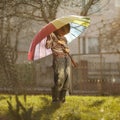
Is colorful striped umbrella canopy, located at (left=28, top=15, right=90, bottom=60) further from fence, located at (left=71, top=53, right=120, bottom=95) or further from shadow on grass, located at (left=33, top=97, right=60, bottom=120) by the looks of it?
fence, located at (left=71, top=53, right=120, bottom=95)

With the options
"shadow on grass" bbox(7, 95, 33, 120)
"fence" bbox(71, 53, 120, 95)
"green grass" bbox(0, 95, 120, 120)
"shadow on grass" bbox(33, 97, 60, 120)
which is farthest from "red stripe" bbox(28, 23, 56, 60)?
"fence" bbox(71, 53, 120, 95)

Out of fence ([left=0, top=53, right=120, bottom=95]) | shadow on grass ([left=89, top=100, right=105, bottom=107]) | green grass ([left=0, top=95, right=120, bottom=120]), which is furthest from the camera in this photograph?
fence ([left=0, top=53, right=120, bottom=95])

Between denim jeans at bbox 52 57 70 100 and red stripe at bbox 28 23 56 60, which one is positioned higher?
red stripe at bbox 28 23 56 60

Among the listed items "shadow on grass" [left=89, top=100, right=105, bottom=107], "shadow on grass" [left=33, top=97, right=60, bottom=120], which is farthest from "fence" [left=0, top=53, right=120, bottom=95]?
"shadow on grass" [left=33, top=97, right=60, bottom=120]

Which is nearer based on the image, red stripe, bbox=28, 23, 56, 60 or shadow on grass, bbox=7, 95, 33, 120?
shadow on grass, bbox=7, 95, 33, 120

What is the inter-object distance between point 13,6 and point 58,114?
2.70 meters

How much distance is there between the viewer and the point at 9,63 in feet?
31.6

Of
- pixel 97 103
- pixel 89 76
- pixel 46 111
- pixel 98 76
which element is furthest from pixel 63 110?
pixel 98 76

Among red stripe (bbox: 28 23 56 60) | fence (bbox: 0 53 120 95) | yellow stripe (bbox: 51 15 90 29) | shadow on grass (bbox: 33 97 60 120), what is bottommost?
shadow on grass (bbox: 33 97 60 120)

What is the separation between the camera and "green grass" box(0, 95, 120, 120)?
8.85 metres

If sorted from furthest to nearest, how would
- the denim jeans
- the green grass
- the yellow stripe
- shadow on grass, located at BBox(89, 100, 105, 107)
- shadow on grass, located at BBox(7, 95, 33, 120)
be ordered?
shadow on grass, located at BBox(89, 100, 105, 107)
the denim jeans
the yellow stripe
the green grass
shadow on grass, located at BBox(7, 95, 33, 120)

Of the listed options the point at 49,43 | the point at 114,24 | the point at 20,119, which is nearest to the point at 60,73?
the point at 49,43

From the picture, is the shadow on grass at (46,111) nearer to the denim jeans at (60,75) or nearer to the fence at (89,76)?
the denim jeans at (60,75)

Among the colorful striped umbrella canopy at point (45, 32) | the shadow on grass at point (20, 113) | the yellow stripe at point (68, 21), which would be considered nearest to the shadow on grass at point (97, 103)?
the colorful striped umbrella canopy at point (45, 32)
